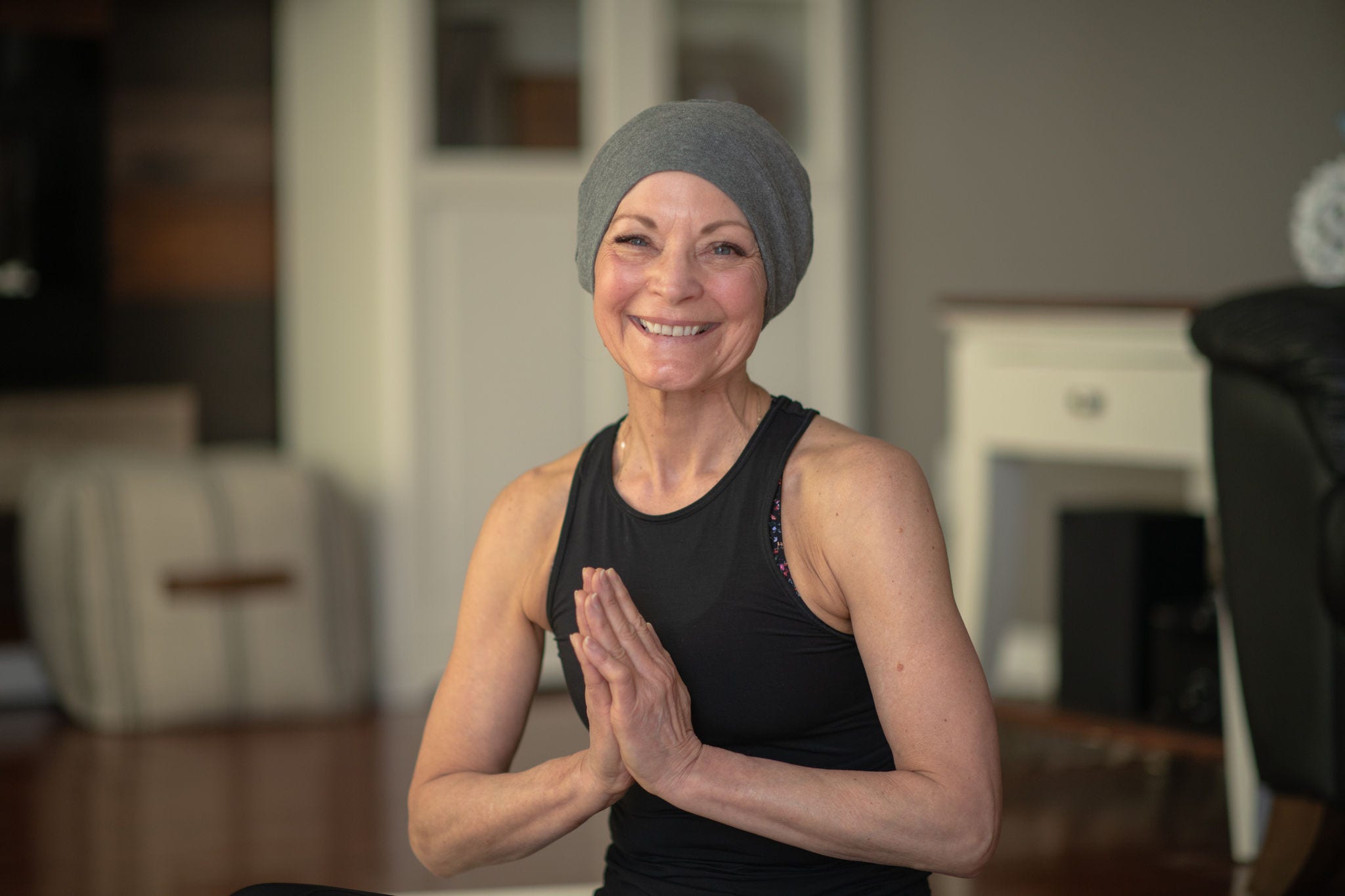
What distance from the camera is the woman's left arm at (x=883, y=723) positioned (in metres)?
1.18

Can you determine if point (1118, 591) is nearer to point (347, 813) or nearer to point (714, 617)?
point (347, 813)

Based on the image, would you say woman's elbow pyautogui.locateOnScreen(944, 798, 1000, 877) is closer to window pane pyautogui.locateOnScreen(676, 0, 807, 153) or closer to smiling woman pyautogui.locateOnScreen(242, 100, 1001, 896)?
smiling woman pyautogui.locateOnScreen(242, 100, 1001, 896)

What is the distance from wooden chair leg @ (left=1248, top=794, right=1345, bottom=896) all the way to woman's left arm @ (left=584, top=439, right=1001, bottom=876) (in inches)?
45.5

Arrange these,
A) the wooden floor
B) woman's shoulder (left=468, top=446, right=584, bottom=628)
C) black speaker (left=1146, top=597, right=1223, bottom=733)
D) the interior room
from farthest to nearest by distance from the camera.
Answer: the interior room, black speaker (left=1146, top=597, right=1223, bottom=733), the wooden floor, woman's shoulder (left=468, top=446, right=584, bottom=628)

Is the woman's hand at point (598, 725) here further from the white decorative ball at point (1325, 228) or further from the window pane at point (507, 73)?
the window pane at point (507, 73)

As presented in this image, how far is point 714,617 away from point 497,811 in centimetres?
25

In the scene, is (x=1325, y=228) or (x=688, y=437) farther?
(x=1325, y=228)

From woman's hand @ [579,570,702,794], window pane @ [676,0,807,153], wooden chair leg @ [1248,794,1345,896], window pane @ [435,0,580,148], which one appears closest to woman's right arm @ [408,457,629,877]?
woman's hand @ [579,570,702,794]

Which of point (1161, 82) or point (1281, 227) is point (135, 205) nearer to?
point (1161, 82)

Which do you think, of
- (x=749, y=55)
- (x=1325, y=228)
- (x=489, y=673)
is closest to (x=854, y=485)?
(x=489, y=673)

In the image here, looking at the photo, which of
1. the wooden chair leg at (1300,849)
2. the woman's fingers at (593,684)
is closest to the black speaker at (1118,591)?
the wooden chair leg at (1300,849)

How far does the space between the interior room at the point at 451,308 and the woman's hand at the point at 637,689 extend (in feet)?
6.02

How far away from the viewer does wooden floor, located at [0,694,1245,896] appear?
242cm

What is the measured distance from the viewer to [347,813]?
283 centimetres
